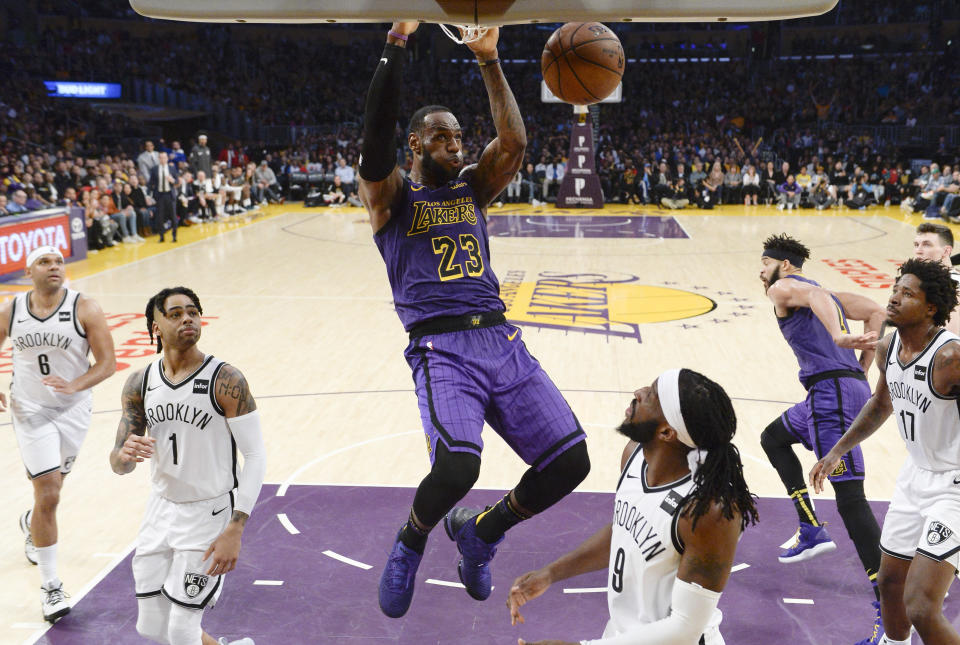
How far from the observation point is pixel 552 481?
12.7ft

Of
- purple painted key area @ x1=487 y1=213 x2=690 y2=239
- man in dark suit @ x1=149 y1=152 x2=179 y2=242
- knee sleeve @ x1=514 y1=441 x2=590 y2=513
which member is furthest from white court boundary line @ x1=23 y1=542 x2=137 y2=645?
purple painted key area @ x1=487 y1=213 x2=690 y2=239

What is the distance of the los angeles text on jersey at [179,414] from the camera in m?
3.84

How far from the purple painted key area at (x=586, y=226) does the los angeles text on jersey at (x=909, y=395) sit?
15.5 metres

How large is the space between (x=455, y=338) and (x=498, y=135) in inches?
38.7

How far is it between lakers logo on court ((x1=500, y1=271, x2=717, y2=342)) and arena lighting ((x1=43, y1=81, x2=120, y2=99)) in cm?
2115

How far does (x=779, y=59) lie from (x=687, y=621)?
36.8 metres

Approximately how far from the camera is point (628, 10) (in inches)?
146

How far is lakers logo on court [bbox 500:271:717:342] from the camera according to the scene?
442 inches

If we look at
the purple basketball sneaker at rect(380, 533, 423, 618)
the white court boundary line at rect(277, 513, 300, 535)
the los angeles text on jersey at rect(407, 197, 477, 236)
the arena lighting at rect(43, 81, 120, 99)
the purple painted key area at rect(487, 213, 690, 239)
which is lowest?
the white court boundary line at rect(277, 513, 300, 535)

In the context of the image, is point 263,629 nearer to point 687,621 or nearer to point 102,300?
point 687,621

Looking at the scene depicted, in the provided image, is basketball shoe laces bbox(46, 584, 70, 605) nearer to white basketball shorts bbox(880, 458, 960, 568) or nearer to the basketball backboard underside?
the basketball backboard underside

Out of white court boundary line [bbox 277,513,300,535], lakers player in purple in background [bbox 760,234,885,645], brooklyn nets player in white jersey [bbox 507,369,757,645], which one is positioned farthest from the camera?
white court boundary line [bbox 277,513,300,535]

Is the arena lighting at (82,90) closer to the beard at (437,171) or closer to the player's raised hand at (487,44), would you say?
the beard at (437,171)

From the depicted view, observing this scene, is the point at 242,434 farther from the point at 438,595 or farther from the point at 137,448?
the point at 438,595
